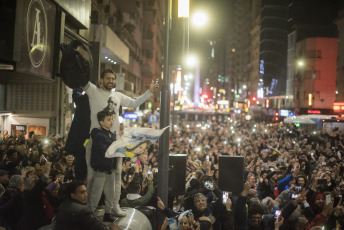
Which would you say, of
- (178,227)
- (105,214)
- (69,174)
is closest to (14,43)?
(69,174)

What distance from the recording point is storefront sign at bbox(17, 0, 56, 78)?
9414mm

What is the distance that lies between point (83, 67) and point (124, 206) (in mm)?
2783

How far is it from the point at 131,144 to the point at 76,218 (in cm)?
115

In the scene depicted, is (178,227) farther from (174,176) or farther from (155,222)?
(174,176)

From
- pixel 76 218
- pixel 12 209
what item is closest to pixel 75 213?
pixel 76 218

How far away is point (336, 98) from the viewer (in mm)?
60844

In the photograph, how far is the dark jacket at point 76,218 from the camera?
4.62m

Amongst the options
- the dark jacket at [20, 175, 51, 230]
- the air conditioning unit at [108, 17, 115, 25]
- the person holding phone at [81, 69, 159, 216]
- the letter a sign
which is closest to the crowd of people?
the dark jacket at [20, 175, 51, 230]

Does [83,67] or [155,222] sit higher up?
[83,67]

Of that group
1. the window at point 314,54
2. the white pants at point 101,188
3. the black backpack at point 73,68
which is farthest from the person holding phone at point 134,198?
the window at point 314,54

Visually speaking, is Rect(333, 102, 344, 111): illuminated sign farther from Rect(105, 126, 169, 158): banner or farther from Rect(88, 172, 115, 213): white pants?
Rect(105, 126, 169, 158): banner

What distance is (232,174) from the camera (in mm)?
7590

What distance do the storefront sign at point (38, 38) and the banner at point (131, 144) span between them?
199 inches

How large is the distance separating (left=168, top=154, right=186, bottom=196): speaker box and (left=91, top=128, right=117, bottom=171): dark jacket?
2.63 metres
